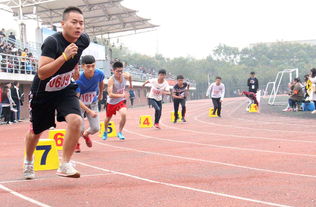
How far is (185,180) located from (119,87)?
5147 millimetres

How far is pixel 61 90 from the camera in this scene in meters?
4.83

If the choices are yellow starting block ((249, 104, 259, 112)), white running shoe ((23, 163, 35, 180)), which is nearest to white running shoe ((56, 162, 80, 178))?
white running shoe ((23, 163, 35, 180))

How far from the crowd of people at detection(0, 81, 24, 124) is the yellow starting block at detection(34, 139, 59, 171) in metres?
12.6

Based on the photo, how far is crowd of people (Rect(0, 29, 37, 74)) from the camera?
2039 cm

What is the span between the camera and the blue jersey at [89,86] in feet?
25.5

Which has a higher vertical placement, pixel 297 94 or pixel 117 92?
pixel 117 92

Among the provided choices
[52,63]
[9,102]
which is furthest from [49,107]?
[9,102]

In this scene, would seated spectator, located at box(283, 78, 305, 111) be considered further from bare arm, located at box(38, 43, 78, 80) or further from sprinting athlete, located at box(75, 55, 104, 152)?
bare arm, located at box(38, 43, 78, 80)

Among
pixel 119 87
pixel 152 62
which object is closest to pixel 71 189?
pixel 119 87

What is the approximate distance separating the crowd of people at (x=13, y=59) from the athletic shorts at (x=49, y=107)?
52.5ft

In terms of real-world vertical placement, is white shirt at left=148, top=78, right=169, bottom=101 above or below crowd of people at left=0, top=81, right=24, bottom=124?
above

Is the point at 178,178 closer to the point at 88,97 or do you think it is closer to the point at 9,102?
the point at 88,97

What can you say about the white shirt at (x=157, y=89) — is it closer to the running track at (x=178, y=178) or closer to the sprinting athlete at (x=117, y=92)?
the sprinting athlete at (x=117, y=92)

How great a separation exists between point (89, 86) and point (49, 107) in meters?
3.04
